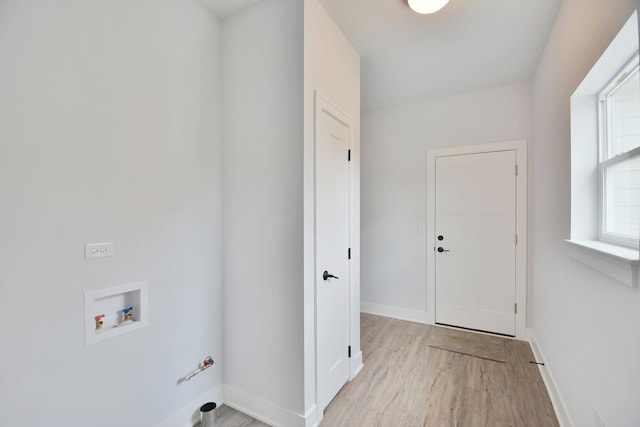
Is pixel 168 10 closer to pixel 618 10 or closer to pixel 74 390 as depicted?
pixel 74 390

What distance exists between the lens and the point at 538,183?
2.66 m

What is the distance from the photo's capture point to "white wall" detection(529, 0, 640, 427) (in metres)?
1.10

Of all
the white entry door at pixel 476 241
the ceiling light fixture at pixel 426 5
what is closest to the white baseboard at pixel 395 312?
the white entry door at pixel 476 241

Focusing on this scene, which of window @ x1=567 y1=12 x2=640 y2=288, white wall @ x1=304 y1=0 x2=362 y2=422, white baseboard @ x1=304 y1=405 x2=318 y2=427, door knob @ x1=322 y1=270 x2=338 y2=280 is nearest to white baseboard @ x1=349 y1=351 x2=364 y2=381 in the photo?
white wall @ x1=304 y1=0 x2=362 y2=422

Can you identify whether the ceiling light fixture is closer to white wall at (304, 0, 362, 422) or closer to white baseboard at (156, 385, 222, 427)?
white wall at (304, 0, 362, 422)

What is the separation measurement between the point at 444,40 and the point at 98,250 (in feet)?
9.28

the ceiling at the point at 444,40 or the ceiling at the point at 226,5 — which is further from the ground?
the ceiling at the point at 226,5

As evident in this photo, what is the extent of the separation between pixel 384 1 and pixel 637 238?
6.32ft

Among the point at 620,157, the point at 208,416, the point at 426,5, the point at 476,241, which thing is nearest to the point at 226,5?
the point at 426,5

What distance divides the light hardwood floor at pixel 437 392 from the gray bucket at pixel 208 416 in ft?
0.29

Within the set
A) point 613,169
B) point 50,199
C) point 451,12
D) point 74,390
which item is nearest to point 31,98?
point 50,199

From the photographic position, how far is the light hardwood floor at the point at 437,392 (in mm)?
1862

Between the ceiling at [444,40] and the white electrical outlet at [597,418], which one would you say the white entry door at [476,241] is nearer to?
the ceiling at [444,40]

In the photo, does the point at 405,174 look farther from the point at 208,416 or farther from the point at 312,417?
the point at 208,416
